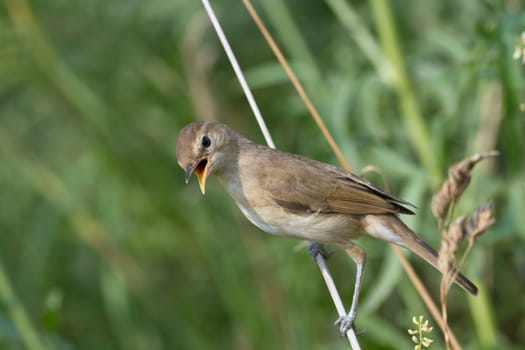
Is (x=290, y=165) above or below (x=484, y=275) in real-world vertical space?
above

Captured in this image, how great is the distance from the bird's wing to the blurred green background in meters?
0.41

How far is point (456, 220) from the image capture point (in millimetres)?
2139

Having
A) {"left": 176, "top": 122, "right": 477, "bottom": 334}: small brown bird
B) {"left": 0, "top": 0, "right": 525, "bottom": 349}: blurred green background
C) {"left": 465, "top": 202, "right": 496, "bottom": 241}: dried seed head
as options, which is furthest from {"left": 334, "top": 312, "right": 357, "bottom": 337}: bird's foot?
{"left": 465, "top": 202, "right": 496, "bottom": 241}: dried seed head

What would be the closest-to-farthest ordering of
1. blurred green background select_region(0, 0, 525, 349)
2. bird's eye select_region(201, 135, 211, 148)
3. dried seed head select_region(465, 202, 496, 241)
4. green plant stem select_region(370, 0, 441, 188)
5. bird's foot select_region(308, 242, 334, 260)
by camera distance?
dried seed head select_region(465, 202, 496, 241) < bird's eye select_region(201, 135, 211, 148) < bird's foot select_region(308, 242, 334, 260) < green plant stem select_region(370, 0, 441, 188) < blurred green background select_region(0, 0, 525, 349)

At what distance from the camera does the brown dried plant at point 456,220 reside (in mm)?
2080

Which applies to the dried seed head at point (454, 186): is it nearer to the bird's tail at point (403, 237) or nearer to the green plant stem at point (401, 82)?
the bird's tail at point (403, 237)

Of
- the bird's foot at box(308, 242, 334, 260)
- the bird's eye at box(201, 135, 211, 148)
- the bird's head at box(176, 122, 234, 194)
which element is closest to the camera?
the bird's head at box(176, 122, 234, 194)

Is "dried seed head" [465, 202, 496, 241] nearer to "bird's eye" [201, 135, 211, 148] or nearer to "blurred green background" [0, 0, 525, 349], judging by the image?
"bird's eye" [201, 135, 211, 148]

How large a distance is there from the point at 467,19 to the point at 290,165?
187 centimetres

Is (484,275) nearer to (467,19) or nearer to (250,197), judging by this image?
(467,19)

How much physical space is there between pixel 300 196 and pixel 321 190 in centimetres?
10

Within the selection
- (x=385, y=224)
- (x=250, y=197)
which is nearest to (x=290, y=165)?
(x=250, y=197)

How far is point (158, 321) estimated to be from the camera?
5082 millimetres

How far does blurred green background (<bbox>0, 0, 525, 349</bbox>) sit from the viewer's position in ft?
13.5
